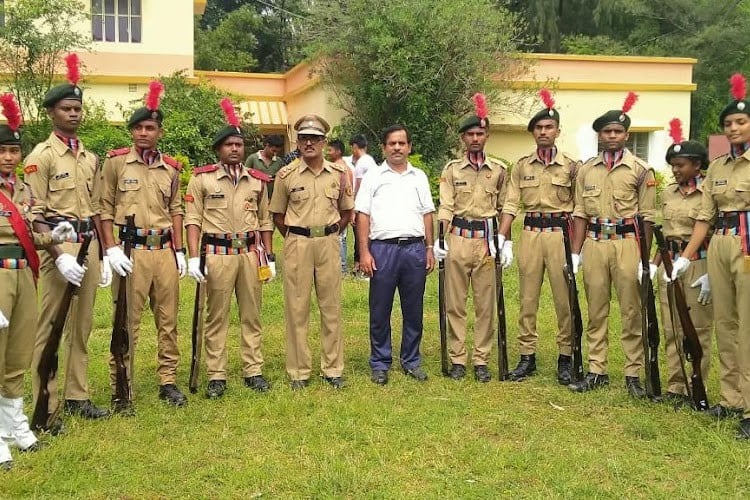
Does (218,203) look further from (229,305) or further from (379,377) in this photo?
(379,377)

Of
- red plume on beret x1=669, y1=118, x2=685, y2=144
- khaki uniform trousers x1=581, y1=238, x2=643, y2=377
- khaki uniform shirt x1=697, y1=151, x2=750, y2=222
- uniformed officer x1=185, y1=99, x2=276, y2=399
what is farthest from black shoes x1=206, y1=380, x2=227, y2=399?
red plume on beret x1=669, y1=118, x2=685, y2=144

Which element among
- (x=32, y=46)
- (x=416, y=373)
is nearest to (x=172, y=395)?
(x=416, y=373)

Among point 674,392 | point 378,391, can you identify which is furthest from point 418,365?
point 674,392

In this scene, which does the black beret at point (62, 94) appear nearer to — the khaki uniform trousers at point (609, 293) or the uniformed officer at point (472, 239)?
the uniformed officer at point (472, 239)

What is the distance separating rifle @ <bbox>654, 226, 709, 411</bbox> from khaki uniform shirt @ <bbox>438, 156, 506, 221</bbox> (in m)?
1.35

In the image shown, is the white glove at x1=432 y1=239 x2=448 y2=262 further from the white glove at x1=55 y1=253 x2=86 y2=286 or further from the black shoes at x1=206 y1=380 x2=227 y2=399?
the white glove at x1=55 y1=253 x2=86 y2=286

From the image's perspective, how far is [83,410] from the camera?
519cm

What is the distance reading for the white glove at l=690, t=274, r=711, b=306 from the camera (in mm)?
5062

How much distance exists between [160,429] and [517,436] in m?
2.30

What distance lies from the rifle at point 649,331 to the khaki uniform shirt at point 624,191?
0.55ft

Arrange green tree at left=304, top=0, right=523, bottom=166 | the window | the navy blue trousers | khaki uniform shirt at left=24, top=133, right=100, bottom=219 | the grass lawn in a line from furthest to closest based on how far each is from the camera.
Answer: the window → green tree at left=304, top=0, right=523, bottom=166 → the navy blue trousers → khaki uniform shirt at left=24, top=133, right=100, bottom=219 → the grass lawn

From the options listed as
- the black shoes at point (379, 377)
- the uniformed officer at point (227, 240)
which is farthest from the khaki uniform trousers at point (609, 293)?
the uniformed officer at point (227, 240)

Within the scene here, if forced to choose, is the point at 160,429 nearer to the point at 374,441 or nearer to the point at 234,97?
the point at 374,441

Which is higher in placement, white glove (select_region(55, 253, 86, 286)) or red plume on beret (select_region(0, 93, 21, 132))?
red plume on beret (select_region(0, 93, 21, 132))
